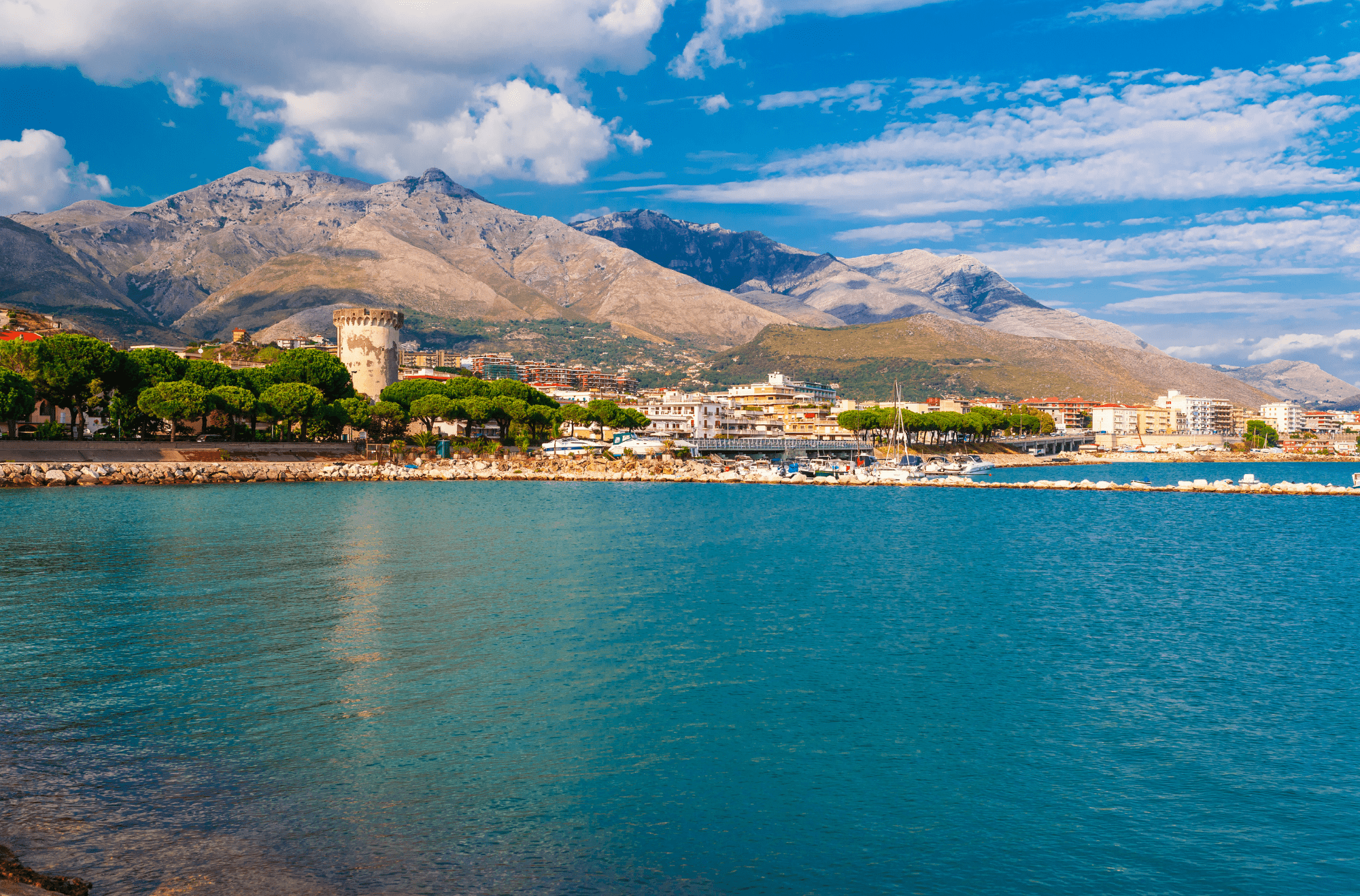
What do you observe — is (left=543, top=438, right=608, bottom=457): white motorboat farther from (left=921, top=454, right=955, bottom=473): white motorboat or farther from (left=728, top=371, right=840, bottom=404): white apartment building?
(left=728, top=371, right=840, bottom=404): white apartment building

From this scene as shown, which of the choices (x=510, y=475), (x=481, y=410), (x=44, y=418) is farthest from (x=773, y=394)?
(x=44, y=418)

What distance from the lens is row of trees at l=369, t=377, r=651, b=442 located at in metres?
85.1

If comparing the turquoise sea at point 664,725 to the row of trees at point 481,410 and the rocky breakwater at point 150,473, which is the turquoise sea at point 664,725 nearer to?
the rocky breakwater at point 150,473

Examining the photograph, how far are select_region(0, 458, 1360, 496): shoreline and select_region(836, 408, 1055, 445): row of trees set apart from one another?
28508mm

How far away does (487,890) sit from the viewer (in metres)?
8.69

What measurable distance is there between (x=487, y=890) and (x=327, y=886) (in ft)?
5.00

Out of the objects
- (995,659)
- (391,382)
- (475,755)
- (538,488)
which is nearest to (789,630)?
(995,659)

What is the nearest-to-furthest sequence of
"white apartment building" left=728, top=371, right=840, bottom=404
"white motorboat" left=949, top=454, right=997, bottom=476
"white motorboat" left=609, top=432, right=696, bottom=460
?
"white motorboat" left=609, top=432, right=696, bottom=460 < "white motorboat" left=949, top=454, right=997, bottom=476 < "white apartment building" left=728, top=371, right=840, bottom=404

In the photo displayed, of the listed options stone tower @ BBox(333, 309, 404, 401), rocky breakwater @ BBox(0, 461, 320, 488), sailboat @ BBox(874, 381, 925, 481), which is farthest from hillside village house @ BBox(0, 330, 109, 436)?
sailboat @ BBox(874, 381, 925, 481)

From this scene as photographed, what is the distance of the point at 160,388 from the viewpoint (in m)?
63.4

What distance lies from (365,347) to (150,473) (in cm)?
3552

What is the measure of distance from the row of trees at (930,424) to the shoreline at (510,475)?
28.5m

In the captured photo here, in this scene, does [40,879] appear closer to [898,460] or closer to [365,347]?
[365,347]

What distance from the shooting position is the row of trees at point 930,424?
121 meters
